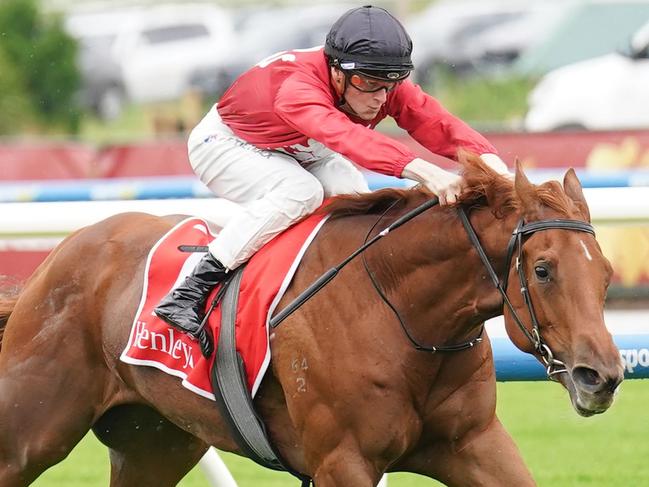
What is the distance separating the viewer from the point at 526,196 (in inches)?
155

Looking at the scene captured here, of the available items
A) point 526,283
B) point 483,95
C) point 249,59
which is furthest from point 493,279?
point 249,59

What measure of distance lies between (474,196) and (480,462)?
833mm

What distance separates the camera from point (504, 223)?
4020 millimetres

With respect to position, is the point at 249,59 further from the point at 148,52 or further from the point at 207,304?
the point at 207,304

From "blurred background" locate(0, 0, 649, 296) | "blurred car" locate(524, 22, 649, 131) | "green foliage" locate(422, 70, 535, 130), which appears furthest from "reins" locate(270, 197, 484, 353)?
"green foliage" locate(422, 70, 535, 130)

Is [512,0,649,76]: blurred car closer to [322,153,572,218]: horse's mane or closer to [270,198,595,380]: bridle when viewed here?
[322,153,572,218]: horse's mane

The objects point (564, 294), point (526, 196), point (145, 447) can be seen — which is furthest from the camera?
point (145, 447)

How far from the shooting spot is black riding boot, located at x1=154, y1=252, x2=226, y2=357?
4480 mm

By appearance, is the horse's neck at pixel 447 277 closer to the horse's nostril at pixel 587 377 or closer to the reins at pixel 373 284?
the reins at pixel 373 284

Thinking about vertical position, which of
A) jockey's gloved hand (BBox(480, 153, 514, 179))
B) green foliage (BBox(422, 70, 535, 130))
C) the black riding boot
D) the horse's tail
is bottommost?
green foliage (BBox(422, 70, 535, 130))

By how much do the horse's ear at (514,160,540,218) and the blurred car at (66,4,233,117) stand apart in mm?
22090

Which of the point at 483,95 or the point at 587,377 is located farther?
the point at 483,95

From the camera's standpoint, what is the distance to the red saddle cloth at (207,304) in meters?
4.40

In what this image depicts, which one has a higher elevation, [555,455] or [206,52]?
[555,455]
